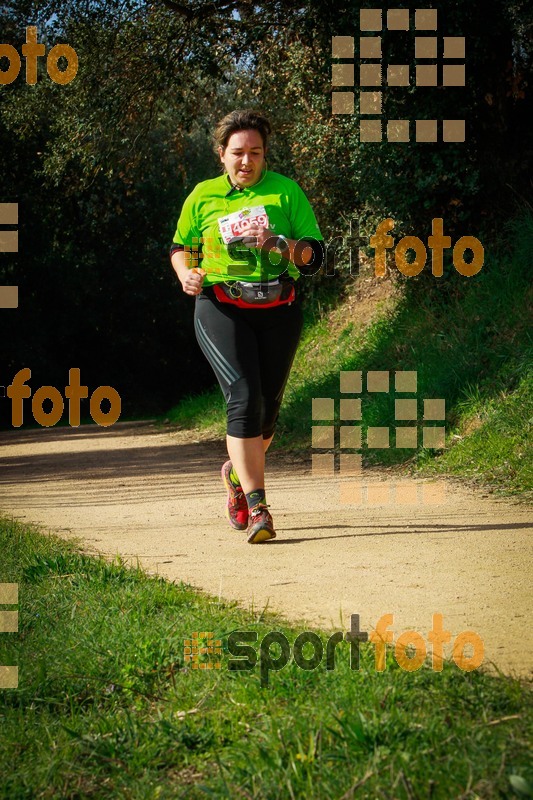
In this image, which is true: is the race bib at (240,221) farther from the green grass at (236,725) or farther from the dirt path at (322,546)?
the green grass at (236,725)

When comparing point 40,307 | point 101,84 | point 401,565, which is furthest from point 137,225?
point 401,565

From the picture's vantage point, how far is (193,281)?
201 inches

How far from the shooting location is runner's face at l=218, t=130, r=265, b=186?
17.2 ft

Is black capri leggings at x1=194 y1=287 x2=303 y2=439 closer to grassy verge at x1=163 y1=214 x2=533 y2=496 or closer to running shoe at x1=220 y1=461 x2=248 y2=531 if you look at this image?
running shoe at x1=220 y1=461 x2=248 y2=531

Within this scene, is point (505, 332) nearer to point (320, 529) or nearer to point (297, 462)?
point (297, 462)

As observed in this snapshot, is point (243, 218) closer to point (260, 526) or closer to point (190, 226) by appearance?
point (190, 226)

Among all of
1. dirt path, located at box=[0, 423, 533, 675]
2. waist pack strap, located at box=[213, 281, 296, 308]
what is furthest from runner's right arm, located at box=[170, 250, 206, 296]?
dirt path, located at box=[0, 423, 533, 675]

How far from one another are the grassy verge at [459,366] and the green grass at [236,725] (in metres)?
3.90

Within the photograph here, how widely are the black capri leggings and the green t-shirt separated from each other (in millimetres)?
199

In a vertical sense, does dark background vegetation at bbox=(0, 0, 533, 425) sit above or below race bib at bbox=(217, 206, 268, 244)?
above

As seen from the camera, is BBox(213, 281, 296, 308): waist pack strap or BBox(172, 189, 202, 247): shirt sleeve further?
BBox(172, 189, 202, 247): shirt sleeve

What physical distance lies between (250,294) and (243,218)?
0.41m

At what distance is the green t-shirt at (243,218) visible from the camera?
5.19 meters

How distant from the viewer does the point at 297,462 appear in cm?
912
